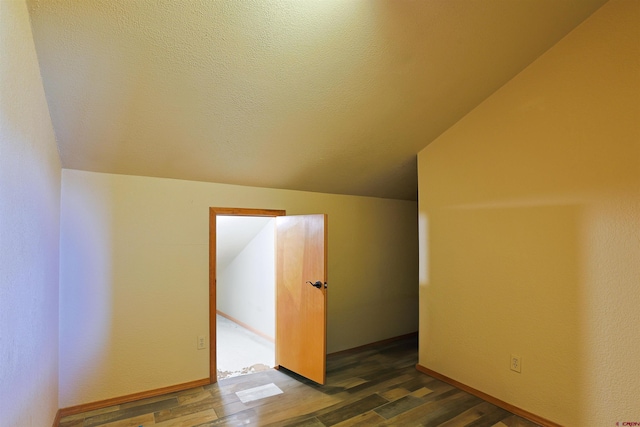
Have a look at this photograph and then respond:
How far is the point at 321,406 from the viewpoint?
251cm

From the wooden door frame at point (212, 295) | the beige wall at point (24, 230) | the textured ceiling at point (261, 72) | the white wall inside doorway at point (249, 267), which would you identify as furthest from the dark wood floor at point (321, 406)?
the textured ceiling at point (261, 72)

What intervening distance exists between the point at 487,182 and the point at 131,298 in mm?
2932

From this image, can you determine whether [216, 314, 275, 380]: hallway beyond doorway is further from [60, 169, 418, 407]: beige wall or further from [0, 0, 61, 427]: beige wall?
[0, 0, 61, 427]: beige wall

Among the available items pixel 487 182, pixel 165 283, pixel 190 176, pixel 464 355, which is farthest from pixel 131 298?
pixel 487 182

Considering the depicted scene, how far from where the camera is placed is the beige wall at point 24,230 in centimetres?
120

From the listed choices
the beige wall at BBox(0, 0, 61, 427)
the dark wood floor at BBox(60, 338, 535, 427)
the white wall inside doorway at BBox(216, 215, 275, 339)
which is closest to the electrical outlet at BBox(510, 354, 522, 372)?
the dark wood floor at BBox(60, 338, 535, 427)

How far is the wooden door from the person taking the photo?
9.29 feet

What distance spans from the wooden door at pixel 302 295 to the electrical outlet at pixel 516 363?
4.67 ft

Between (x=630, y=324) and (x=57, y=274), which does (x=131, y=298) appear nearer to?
(x=57, y=274)

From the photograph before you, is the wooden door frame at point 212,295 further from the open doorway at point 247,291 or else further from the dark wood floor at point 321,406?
the open doorway at point 247,291

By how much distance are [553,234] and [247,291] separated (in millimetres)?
3690

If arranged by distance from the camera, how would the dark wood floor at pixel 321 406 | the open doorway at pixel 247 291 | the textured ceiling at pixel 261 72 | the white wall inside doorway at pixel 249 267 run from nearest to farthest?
the textured ceiling at pixel 261 72 < the dark wood floor at pixel 321 406 < the open doorway at pixel 247 291 < the white wall inside doorway at pixel 249 267

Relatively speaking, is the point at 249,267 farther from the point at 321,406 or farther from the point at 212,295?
the point at 321,406

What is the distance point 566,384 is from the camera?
2201 millimetres
